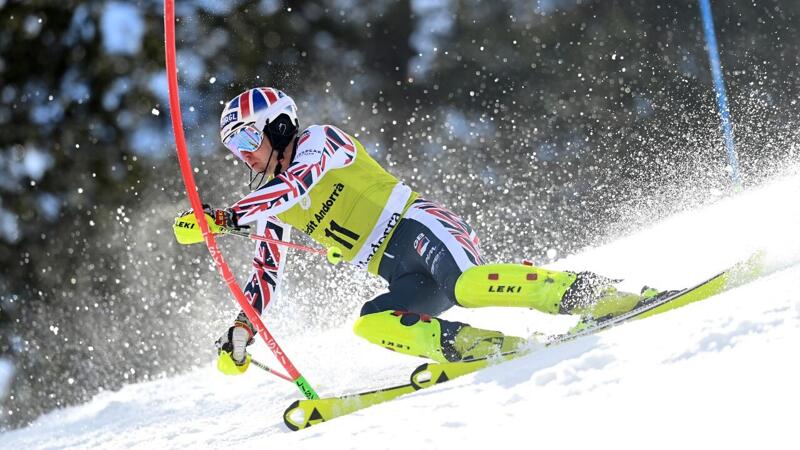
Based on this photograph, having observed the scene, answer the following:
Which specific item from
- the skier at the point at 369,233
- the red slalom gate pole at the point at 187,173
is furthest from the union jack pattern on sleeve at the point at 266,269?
the red slalom gate pole at the point at 187,173

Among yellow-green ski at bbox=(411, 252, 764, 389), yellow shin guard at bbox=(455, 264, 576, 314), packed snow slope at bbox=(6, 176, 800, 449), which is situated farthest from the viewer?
yellow shin guard at bbox=(455, 264, 576, 314)

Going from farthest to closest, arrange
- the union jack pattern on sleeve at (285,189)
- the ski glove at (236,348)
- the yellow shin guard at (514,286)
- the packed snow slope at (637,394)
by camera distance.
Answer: the ski glove at (236,348) < the union jack pattern on sleeve at (285,189) < the yellow shin guard at (514,286) < the packed snow slope at (637,394)

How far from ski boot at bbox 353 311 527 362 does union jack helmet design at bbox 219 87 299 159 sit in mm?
992

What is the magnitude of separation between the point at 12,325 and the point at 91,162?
3761 millimetres

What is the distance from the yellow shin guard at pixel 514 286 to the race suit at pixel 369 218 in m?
0.13

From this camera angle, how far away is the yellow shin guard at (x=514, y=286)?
351 cm

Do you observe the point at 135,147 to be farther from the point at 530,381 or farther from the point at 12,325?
the point at 530,381

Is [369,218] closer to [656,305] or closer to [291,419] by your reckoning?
[291,419]

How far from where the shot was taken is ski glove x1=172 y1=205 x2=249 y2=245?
12.4 ft

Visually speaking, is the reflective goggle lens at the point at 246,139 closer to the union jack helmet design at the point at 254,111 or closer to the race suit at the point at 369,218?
the union jack helmet design at the point at 254,111

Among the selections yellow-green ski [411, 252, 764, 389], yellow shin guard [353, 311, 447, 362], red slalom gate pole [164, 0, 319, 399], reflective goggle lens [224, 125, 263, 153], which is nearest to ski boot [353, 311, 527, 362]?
yellow shin guard [353, 311, 447, 362]

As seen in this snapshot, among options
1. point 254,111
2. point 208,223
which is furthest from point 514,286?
point 254,111

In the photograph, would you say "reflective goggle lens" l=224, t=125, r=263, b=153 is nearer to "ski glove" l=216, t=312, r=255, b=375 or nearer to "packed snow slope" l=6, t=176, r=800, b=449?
"ski glove" l=216, t=312, r=255, b=375

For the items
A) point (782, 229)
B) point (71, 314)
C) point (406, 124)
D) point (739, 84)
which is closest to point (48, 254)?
point (71, 314)
